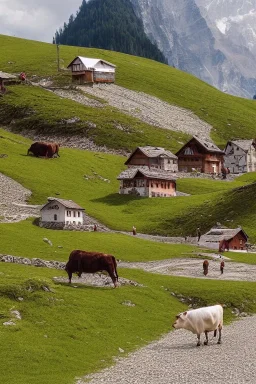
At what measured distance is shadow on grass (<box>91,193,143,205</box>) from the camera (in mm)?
118137

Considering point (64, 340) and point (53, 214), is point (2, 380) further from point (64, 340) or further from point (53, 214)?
point (53, 214)

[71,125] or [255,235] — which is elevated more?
[71,125]

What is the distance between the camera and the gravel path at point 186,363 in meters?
33.5

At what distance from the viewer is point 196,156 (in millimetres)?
160875

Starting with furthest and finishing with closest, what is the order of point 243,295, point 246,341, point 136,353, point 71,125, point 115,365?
point 71,125
point 243,295
point 246,341
point 136,353
point 115,365

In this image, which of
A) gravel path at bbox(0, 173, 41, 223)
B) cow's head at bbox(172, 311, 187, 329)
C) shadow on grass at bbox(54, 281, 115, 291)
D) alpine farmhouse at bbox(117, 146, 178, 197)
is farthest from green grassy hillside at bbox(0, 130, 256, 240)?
cow's head at bbox(172, 311, 187, 329)

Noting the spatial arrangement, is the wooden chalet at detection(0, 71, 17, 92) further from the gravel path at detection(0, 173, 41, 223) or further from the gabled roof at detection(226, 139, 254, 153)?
the gravel path at detection(0, 173, 41, 223)

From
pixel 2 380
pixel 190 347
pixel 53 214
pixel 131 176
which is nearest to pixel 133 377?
pixel 2 380

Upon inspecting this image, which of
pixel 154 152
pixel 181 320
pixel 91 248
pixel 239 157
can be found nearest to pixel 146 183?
pixel 154 152

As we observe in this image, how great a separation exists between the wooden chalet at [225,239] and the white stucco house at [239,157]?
8011 cm

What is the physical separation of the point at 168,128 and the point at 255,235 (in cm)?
9256

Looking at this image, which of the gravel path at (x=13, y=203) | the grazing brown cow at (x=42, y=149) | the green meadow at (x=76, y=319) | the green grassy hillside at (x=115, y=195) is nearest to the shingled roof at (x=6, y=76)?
the green grassy hillside at (x=115, y=195)

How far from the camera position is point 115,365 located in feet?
120

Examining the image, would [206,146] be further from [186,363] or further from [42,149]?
[186,363]
